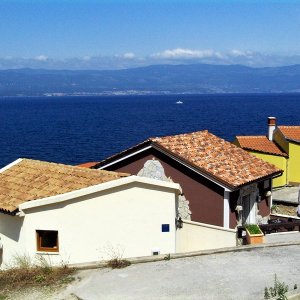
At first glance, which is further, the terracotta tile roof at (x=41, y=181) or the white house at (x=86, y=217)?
the terracotta tile roof at (x=41, y=181)

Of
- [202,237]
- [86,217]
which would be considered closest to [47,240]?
[86,217]

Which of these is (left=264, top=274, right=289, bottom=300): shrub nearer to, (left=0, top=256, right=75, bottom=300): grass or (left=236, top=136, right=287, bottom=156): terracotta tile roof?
(left=0, top=256, right=75, bottom=300): grass

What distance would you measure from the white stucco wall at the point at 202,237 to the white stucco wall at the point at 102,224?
90.7 inches

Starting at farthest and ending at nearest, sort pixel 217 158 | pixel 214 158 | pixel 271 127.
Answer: pixel 271 127 → pixel 217 158 → pixel 214 158

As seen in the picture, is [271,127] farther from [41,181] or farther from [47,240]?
[47,240]

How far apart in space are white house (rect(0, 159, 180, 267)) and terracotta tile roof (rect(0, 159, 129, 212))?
3 cm

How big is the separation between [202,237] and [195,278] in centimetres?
576

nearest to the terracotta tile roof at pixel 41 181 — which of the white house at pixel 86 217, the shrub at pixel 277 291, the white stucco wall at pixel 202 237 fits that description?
the white house at pixel 86 217

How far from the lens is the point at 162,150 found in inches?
891

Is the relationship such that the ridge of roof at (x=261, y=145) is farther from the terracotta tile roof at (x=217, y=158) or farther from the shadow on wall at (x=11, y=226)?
the shadow on wall at (x=11, y=226)

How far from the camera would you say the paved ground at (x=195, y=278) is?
44.4ft

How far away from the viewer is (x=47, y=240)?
16609mm

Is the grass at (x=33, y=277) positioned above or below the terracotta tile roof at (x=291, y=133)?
below

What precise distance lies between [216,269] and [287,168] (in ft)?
75.3
